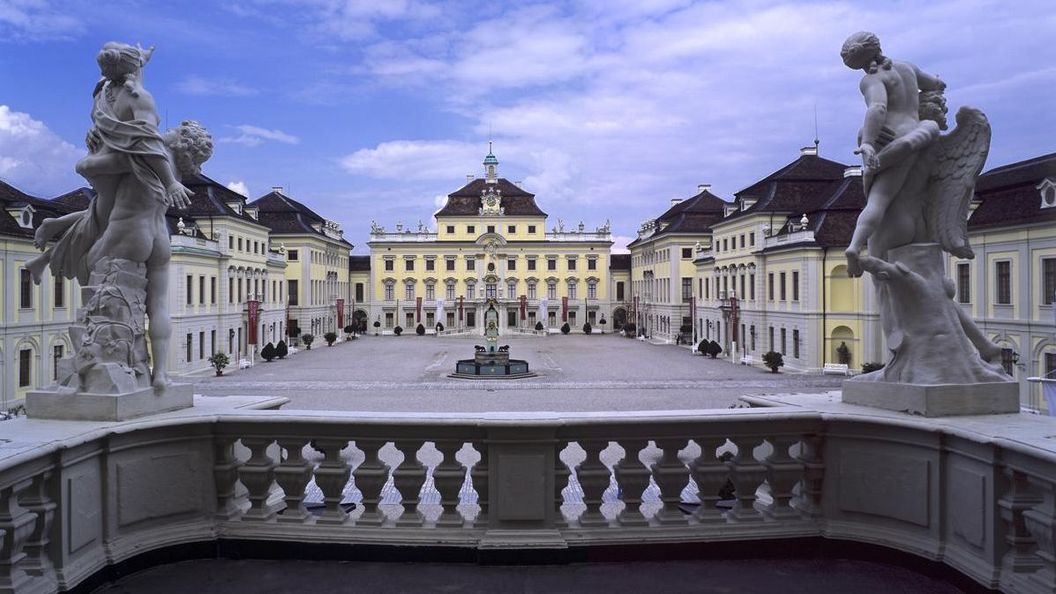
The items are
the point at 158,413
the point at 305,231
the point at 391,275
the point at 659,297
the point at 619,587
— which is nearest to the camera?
the point at 619,587

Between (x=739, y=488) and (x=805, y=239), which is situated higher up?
(x=805, y=239)

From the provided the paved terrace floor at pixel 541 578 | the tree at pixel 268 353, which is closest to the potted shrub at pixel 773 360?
the tree at pixel 268 353

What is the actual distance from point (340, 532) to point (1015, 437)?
11.3ft

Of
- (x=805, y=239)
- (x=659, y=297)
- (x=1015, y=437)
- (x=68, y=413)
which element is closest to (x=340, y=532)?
(x=68, y=413)

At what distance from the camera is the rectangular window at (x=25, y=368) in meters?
24.5

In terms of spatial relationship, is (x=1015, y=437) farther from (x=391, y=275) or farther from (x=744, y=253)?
(x=391, y=275)

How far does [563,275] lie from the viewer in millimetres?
76500

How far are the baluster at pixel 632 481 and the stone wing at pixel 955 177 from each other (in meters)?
2.28

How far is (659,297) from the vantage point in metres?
63.5

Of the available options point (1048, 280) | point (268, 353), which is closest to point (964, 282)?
point (1048, 280)

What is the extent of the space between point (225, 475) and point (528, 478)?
1.79 meters

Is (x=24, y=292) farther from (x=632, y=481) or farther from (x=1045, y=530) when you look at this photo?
(x=1045, y=530)

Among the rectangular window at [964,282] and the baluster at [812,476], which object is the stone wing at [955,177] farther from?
the rectangular window at [964,282]

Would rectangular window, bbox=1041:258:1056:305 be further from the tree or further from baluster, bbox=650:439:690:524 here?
the tree
